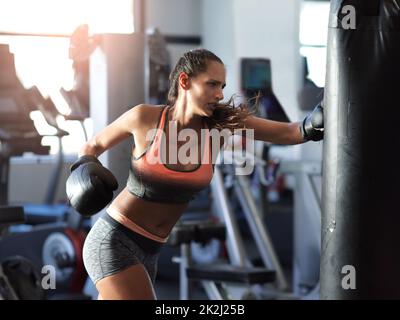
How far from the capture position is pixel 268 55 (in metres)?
5.31

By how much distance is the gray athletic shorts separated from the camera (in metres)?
2.07

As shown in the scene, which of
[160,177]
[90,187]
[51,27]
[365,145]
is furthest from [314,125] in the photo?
[51,27]

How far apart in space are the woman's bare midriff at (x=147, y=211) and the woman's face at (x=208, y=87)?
0.96 ft

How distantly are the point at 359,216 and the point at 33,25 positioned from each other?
234cm

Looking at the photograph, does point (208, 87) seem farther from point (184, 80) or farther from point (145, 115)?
point (145, 115)

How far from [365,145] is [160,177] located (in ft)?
1.81

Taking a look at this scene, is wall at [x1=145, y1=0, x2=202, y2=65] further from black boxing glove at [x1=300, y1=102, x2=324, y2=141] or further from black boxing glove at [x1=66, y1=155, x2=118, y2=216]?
black boxing glove at [x1=66, y1=155, x2=118, y2=216]

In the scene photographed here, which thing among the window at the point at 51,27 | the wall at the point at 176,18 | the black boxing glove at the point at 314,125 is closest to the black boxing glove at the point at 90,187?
the black boxing glove at the point at 314,125

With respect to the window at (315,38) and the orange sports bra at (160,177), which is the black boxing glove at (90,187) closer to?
the orange sports bra at (160,177)

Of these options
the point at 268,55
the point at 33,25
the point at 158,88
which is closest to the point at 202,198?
the point at 268,55

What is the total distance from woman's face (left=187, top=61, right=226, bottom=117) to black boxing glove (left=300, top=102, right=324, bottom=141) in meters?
0.27

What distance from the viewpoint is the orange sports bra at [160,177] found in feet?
6.80

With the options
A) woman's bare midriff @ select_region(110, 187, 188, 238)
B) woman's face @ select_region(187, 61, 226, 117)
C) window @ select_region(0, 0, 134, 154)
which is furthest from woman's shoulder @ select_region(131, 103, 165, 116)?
window @ select_region(0, 0, 134, 154)

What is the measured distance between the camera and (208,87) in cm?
204
